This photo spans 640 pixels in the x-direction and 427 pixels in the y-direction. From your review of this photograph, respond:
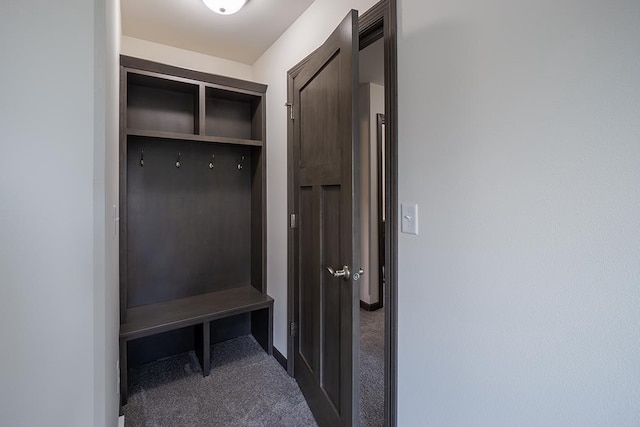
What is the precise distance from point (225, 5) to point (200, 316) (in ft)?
6.68

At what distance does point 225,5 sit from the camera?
5.83ft

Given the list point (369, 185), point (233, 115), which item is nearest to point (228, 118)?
point (233, 115)

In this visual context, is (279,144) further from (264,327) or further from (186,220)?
(264,327)

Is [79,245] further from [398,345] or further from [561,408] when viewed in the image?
[561,408]

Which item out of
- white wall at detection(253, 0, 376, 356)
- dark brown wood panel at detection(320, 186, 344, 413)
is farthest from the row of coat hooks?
dark brown wood panel at detection(320, 186, 344, 413)

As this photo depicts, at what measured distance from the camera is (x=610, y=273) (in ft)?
2.39

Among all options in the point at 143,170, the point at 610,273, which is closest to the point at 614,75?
the point at 610,273

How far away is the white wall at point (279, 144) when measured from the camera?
1999mm

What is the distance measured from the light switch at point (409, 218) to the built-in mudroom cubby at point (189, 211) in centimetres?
149

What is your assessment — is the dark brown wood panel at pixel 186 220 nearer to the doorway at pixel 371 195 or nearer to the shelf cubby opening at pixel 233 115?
the shelf cubby opening at pixel 233 115

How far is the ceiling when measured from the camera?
1.91m

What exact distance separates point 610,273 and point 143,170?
2.65 m

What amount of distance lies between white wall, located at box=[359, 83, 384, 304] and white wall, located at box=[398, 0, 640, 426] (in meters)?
2.04

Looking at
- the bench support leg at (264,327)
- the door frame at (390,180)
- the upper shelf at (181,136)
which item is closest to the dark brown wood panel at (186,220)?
the upper shelf at (181,136)
